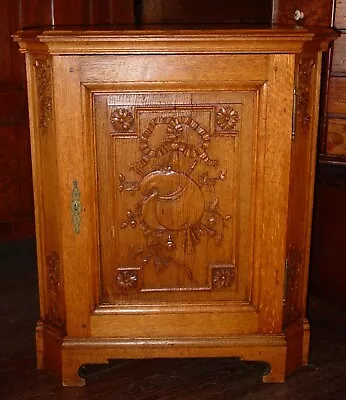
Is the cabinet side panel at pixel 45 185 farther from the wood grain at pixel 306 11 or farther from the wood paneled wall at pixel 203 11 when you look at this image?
the wood paneled wall at pixel 203 11

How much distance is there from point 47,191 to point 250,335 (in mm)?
630

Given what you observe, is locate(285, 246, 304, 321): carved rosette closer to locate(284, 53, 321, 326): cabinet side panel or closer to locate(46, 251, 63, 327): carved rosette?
locate(284, 53, 321, 326): cabinet side panel

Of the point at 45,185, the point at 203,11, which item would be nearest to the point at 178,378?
the point at 45,185

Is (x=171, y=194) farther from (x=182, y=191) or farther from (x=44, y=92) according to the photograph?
(x=44, y=92)

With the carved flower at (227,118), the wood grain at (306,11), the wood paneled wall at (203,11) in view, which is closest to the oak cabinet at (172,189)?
the carved flower at (227,118)

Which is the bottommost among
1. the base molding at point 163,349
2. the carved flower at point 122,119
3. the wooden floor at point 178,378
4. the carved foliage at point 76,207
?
the wooden floor at point 178,378

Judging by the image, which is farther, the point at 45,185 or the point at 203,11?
the point at 203,11

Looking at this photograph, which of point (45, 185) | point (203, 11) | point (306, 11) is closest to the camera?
point (45, 185)

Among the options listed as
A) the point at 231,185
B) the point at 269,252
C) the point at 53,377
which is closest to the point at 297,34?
the point at 231,185

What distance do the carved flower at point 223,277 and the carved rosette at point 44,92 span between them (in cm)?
55

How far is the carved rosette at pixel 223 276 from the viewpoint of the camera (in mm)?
1694

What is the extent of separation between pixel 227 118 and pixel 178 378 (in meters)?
0.71

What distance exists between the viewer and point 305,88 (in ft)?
5.31

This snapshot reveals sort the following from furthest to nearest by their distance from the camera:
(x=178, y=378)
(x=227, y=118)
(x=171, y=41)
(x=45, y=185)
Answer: (x=178, y=378)
(x=45, y=185)
(x=227, y=118)
(x=171, y=41)
